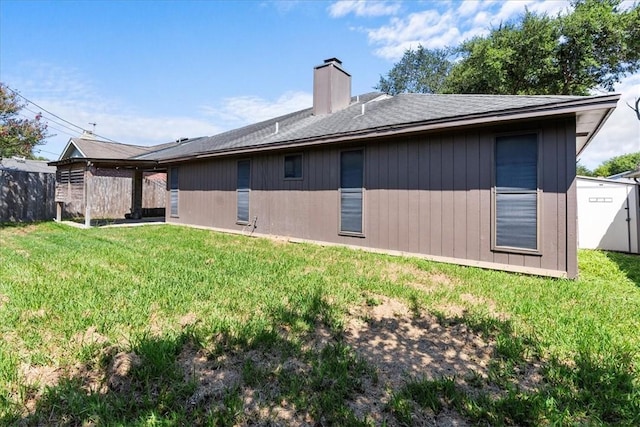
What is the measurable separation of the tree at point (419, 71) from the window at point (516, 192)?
89.4 feet

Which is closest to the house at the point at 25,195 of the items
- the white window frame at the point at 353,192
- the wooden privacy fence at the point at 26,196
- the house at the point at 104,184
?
the wooden privacy fence at the point at 26,196

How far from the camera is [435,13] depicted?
13922mm

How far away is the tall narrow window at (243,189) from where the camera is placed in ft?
30.1

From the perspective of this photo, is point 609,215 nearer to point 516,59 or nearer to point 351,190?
point 351,190

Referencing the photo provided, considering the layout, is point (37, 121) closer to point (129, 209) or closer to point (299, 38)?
point (129, 209)

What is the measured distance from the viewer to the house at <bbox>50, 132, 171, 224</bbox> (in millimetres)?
10445

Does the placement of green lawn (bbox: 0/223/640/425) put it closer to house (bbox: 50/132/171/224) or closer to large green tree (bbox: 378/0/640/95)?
house (bbox: 50/132/171/224)

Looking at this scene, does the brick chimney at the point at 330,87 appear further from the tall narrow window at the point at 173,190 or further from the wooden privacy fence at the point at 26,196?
the wooden privacy fence at the point at 26,196

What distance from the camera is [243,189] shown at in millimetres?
9289

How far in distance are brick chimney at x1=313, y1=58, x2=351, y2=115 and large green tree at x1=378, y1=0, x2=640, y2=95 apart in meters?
12.2

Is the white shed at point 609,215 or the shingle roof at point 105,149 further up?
the shingle roof at point 105,149

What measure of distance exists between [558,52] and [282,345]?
22.5 metres

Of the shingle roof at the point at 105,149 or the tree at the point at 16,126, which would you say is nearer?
the tree at the point at 16,126

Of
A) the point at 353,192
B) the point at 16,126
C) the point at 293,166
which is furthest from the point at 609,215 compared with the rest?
the point at 16,126
